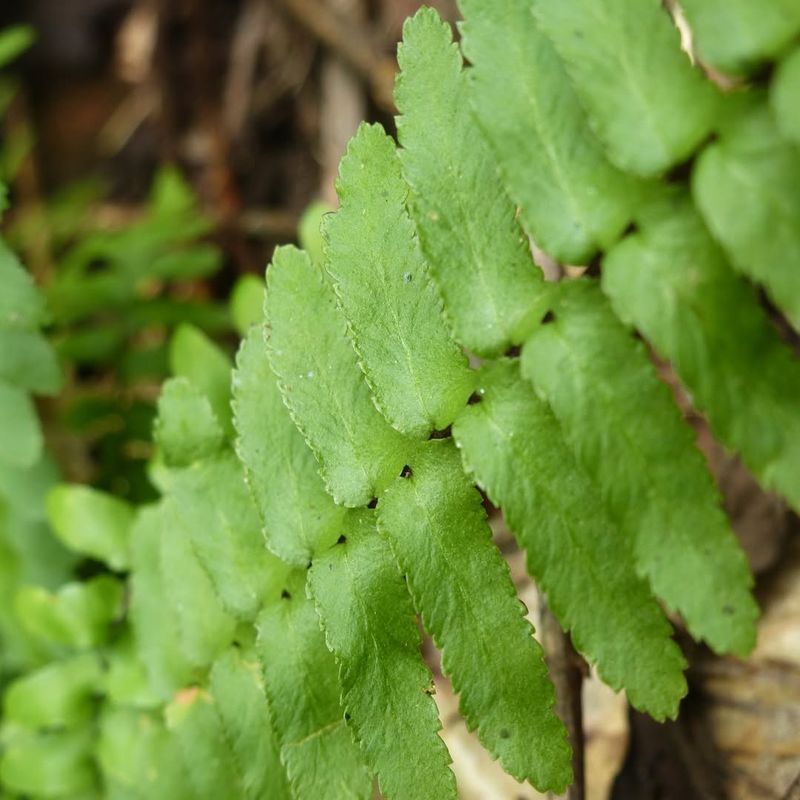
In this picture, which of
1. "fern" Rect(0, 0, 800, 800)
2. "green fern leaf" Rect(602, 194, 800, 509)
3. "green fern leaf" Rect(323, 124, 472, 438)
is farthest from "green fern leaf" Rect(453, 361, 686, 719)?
"green fern leaf" Rect(602, 194, 800, 509)

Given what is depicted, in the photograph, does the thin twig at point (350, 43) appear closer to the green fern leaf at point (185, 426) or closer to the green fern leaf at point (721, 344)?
the green fern leaf at point (185, 426)

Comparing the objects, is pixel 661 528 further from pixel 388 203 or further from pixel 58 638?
pixel 58 638

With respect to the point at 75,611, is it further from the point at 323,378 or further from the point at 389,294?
the point at 389,294

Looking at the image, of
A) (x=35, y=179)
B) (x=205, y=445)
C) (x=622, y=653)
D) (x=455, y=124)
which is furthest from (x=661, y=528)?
(x=35, y=179)

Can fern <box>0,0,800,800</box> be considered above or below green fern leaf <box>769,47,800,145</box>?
below

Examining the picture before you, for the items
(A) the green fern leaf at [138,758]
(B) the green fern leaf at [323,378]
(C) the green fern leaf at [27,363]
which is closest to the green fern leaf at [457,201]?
(B) the green fern leaf at [323,378]

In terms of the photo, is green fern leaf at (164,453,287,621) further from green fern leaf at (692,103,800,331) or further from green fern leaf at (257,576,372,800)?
green fern leaf at (692,103,800,331)
